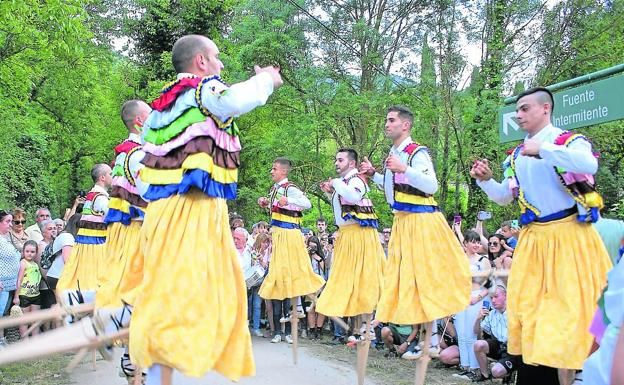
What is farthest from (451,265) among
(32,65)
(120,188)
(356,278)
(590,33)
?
(32,65)

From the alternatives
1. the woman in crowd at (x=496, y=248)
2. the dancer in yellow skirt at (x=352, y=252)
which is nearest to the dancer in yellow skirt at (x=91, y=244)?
the dancer in yellow skirt at (x=352, y=252)

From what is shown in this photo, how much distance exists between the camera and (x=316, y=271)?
11.6 m

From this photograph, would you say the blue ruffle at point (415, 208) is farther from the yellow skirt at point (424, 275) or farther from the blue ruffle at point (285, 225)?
the blue ruffle at point (285, 225)

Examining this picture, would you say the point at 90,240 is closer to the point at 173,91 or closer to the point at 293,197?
the point at 293,197

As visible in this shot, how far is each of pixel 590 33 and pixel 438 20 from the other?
3.48m

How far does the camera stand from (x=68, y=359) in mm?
8211

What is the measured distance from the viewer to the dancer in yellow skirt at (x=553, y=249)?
4215mm

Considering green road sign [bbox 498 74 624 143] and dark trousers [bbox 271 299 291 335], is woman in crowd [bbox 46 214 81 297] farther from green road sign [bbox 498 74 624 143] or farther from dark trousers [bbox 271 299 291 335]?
green road sign [bbox 498 74 624 143]

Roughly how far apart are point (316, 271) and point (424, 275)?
6029 mm

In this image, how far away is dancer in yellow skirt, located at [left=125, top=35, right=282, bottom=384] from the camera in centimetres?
341

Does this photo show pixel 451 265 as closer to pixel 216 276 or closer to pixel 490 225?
pixel 216 276

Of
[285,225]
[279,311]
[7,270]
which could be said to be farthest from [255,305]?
[7,270]

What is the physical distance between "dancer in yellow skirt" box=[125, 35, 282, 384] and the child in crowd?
6.73 m

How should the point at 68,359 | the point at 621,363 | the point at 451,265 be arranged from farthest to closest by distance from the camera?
the point at 68,359 → the point at 451,265 → the point at 621,363
